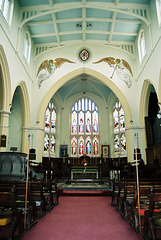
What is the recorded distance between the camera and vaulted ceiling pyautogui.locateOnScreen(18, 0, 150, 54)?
12.4m

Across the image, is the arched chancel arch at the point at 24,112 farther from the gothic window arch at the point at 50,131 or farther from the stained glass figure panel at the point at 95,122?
the stained glass figure panel at the point at 95,122

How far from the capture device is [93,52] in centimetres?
1681

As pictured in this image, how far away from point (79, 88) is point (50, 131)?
5793 mm

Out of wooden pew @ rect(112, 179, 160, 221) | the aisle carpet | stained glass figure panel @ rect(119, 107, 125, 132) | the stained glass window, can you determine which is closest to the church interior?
the stained glass window

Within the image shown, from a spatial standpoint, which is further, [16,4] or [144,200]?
[16,4]

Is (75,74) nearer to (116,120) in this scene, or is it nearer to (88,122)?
(88,122)

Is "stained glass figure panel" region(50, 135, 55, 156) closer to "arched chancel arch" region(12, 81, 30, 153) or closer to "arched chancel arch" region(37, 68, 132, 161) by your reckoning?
"arched chancel arch" region(37, 68, 132, 161)

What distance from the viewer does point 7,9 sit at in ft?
37.4

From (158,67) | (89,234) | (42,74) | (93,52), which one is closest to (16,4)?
(42,74)

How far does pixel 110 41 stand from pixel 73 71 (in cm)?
380

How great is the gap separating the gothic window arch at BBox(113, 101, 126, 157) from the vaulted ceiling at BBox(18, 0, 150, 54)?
21.1 ft

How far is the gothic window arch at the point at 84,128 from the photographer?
20.8m

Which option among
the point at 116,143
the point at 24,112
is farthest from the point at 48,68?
the point at 116,143

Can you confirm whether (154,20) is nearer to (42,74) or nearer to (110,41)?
(110,41)
